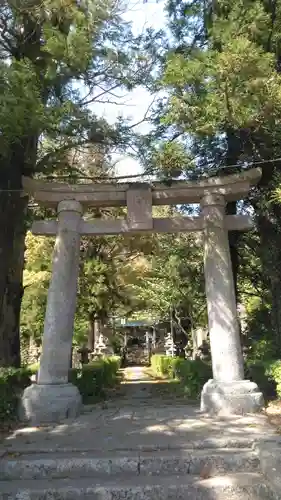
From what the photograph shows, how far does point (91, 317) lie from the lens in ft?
65.8

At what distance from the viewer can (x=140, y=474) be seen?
15.4 feet

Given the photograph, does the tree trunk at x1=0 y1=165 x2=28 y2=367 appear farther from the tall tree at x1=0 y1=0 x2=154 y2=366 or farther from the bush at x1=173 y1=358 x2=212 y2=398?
the bush at x1=173 y1=358 x2=212 y2=398

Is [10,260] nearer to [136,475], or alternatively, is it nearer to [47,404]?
[47,404]

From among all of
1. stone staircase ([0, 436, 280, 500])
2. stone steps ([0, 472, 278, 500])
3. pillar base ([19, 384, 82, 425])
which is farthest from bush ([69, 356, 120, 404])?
stone steps ([0, 472, 278, 500])

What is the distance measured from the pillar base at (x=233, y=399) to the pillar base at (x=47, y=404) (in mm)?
2265

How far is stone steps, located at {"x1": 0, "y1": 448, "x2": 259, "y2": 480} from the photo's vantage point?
4727mm

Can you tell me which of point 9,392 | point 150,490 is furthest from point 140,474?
point 9,392

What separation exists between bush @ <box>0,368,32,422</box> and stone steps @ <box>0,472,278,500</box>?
8.09 feet

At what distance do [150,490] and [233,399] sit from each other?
10.5 ft

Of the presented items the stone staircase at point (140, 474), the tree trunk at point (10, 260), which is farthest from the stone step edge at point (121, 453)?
the tree trunk at point (10, 260)

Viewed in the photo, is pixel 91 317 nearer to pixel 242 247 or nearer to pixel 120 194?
pixel 242 247

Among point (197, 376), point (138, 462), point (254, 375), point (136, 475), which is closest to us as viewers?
point (136, 475)


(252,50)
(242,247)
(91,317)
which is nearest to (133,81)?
(252,50)

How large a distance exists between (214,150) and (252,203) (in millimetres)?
1553
